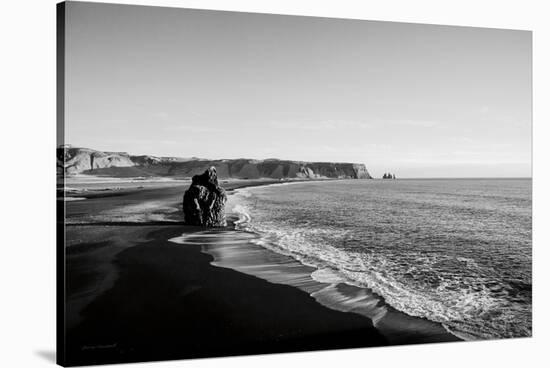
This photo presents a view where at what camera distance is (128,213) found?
23.1ft

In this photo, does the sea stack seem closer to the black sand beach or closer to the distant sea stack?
the distant sea stack

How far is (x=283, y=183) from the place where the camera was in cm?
704

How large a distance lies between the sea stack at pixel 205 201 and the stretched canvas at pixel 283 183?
1.0 inches

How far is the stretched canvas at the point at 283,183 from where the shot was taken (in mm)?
6242

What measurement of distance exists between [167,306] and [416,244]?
3008 mm

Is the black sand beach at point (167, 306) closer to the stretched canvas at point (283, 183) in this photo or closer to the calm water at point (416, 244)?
the stretched canvas at point (283, 183)

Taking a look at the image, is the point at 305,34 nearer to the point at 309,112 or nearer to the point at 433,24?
the point at 309,112

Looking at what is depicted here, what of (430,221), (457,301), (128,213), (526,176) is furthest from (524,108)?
(128,213)

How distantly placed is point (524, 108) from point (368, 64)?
217 cm

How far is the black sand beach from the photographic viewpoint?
609 cm
